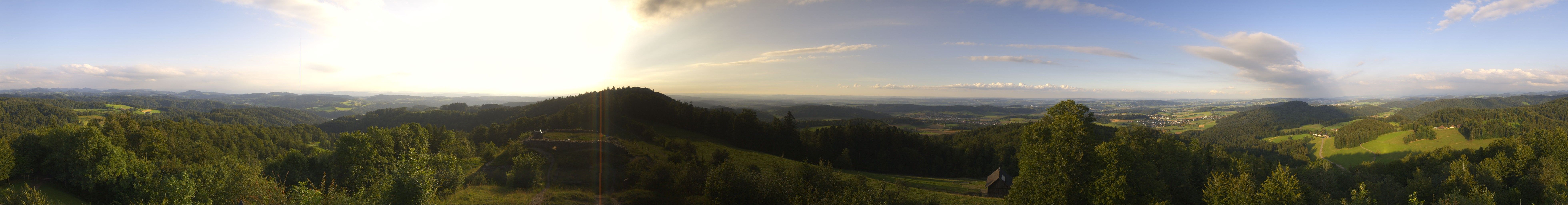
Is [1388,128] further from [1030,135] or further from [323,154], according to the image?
[323,154]

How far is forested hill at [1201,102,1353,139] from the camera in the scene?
138 metres

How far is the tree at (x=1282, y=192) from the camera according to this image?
23.6 m

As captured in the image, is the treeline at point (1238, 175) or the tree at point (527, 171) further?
the tree at point (527, 171)

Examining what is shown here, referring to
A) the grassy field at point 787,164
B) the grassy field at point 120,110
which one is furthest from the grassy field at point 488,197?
the grassy field at point 120,110

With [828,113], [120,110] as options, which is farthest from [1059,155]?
[120,110]

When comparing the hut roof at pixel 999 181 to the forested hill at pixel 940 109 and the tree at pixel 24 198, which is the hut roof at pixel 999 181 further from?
the forested hill at pixel 940 109

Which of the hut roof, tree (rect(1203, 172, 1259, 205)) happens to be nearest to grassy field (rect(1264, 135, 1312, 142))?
the hut roof

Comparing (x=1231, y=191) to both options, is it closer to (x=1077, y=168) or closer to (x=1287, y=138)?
(x=1077, y=168)

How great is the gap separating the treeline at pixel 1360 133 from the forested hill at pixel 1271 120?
17.5 metres

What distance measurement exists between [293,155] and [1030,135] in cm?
4867

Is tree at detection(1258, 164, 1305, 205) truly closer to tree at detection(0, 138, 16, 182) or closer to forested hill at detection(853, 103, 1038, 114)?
tree at detection(0, 138, 16, 182)

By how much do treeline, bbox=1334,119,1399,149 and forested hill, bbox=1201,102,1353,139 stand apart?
57.6 ft

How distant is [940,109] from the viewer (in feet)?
554

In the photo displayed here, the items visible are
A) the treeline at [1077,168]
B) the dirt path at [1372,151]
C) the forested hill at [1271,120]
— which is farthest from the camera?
the forested hill at [1271,120]
